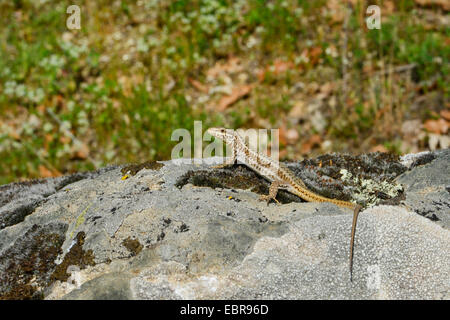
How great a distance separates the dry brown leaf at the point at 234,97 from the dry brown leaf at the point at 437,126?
338cm

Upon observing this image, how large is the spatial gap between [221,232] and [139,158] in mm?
5098

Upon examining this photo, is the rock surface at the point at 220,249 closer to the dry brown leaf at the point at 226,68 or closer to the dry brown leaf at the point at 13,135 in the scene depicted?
the dry brown leaf at the point at 13,135

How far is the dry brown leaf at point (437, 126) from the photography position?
7812mm

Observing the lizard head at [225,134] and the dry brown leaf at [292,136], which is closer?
the lizard head at [225,134]

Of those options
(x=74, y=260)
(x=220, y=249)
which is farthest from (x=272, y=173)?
(x=74, y=260)

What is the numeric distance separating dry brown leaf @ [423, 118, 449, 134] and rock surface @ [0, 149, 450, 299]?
4.55m

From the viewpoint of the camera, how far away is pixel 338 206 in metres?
3.48

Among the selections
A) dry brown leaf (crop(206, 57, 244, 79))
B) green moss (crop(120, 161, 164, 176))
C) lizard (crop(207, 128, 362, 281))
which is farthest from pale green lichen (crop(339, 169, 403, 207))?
dry brown leaf (crop(206, 57, 244, 79))

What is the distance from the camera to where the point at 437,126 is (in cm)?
788

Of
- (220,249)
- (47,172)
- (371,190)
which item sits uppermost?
(371,190)

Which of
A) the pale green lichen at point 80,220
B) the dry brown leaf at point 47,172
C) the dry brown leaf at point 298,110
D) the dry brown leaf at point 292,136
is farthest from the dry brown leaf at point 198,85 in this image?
the pale green lichen at point 80,220

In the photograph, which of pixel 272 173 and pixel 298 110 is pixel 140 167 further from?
pixel 298 110

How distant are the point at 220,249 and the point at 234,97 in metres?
6.19
